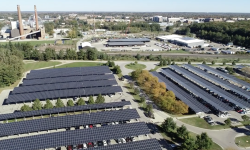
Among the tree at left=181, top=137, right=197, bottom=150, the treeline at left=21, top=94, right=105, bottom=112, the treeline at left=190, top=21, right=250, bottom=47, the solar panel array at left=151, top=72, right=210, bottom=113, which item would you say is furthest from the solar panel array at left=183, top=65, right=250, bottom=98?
the treeline at left=190, top=21, right=250, bottom=47

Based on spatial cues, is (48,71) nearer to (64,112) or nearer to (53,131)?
(64,112)

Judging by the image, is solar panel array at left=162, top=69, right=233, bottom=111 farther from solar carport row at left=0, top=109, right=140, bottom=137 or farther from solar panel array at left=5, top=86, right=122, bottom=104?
solar carport row at left=0, top=109, right=140, bottom=137

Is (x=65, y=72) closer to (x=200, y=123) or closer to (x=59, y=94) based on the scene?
(x=59, y=94)

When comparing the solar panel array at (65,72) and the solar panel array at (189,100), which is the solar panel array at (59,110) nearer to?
the solar panel array at (189,100)

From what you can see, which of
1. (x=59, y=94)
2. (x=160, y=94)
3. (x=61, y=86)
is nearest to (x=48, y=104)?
(x=59, y=94)

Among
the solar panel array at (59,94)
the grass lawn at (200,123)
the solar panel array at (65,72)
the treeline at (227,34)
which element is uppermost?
the treeline at (227,34)

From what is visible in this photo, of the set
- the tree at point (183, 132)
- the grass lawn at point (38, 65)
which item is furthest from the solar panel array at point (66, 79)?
the tree at point (183, 132)
